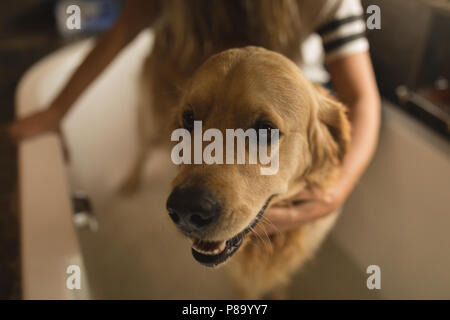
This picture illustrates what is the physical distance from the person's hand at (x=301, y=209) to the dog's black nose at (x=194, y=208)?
0.11m

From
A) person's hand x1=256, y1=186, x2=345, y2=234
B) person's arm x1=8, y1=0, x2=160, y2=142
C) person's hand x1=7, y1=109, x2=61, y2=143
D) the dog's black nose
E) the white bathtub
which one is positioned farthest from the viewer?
person's hand x1=7, y1=109, x2=61, y2=143

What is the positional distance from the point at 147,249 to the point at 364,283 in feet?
1.57

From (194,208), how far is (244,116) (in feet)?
0.35

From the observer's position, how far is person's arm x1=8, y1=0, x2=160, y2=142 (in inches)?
29.1

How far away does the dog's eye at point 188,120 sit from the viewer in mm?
413

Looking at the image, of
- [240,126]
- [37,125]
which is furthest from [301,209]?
[37,125]

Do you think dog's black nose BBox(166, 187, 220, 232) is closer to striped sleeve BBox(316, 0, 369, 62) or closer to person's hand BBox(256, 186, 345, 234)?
person's hand BBox(256, 186, 345, 234)

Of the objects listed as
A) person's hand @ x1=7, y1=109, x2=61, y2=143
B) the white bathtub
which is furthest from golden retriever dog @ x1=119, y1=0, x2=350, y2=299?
person's hand @ x1=7, y1=109, x2=61, y2=143

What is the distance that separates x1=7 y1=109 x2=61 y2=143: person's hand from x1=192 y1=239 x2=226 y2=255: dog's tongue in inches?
26.6

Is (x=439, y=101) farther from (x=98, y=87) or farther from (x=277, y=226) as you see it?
(x=98, y=87)

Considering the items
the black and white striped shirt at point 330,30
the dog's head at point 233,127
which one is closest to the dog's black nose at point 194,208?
the dog's head at point 233,127

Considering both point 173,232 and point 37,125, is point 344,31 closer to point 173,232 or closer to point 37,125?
point 173,232

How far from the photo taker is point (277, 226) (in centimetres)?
53

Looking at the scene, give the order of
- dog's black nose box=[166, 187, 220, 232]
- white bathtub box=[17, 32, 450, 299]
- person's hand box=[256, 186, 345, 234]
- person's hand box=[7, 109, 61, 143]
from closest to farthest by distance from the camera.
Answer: dog's black nose box=[166, 187, 220, 232], person's hand box=[256, 186, 345, 234], white bathtub box=[17, 32, 450, 299], person's hand box=[7, 109, 61, 143]
